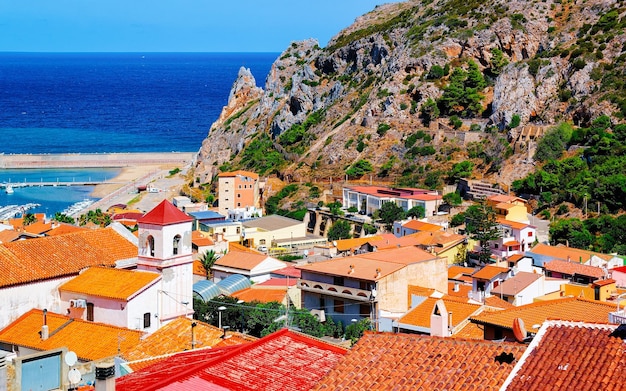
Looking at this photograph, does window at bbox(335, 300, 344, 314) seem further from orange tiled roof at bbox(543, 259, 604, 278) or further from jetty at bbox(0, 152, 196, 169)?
jetty at bbox(0, 152, 196, 169)

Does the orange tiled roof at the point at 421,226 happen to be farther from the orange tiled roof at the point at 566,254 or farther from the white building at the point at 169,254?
the white building at the point at 169,254

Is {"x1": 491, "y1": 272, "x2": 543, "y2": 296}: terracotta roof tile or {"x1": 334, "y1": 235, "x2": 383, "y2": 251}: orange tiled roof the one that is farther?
{"x1": 334, "y1": 235, "x2": 383, "y2": 251}: orange tiled roof

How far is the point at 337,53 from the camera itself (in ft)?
367

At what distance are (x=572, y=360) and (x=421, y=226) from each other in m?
49.0

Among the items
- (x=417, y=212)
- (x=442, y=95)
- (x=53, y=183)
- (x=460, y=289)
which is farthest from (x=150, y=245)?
(x=53, y=183)

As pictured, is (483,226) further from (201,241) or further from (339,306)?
(339,306)

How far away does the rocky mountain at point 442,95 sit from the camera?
78500 millimetres

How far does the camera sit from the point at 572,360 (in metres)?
10.2

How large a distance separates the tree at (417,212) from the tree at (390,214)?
0.50 meters

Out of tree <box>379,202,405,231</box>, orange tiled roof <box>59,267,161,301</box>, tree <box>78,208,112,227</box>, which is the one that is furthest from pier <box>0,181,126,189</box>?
orange tiled roof <box>59,267,161,301</box>

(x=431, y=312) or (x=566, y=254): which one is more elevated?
(x=431, y=312)

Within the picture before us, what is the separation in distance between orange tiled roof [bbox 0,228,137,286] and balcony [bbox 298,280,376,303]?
31.5ft

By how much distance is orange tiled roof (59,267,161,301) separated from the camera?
1032 inches

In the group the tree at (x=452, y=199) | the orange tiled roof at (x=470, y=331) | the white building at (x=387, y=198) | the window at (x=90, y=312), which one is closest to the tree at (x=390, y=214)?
the white building at (x=387, y=198)
